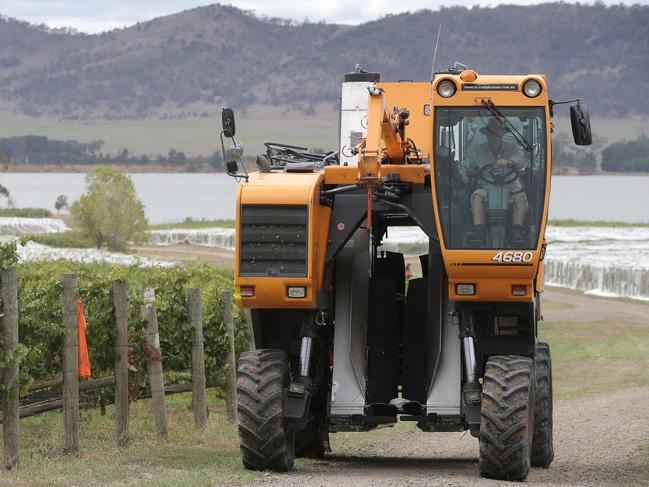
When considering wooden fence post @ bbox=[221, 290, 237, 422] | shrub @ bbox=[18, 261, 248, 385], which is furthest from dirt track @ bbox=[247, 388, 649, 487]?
shrub @ bbox=[18, 261, 248, 385]

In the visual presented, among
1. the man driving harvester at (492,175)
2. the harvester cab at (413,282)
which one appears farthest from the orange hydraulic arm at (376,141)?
the man driving harvester at (492,175)

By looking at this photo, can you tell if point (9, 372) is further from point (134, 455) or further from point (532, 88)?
point (532, 88)

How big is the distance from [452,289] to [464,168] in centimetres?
124

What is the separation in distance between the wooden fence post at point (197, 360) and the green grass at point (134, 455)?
9.4 inches

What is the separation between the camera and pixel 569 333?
4097 cm

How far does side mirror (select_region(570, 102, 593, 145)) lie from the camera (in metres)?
13.9

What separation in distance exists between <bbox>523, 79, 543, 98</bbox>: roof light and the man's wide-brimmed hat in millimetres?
411

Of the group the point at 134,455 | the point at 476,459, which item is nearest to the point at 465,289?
the point at 476,459

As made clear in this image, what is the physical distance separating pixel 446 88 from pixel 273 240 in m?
2.36

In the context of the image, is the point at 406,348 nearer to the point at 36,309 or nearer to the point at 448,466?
the point at 448,466

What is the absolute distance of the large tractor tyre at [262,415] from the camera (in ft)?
46.0

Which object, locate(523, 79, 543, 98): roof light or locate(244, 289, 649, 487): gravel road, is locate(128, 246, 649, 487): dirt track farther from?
locate(523, 79, 543, 98): roof light

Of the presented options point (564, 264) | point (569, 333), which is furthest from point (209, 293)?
point (564, 264)

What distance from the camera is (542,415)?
15.9 meters
